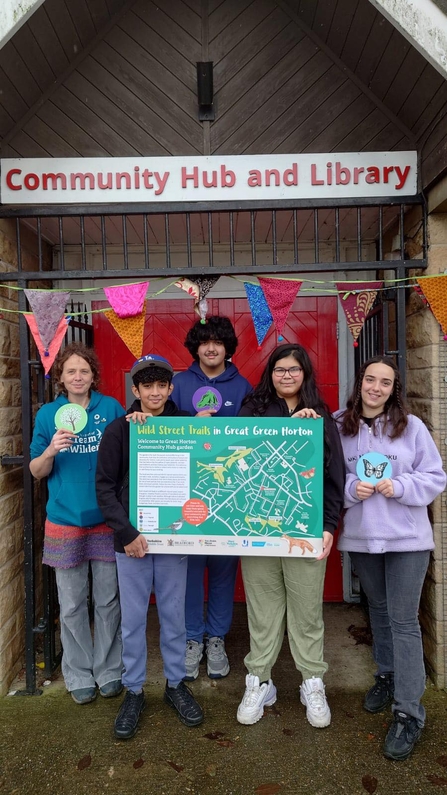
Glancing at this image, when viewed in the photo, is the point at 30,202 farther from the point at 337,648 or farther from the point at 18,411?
the point at 337,648

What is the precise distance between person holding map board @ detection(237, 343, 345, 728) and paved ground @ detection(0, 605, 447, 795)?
15 cm

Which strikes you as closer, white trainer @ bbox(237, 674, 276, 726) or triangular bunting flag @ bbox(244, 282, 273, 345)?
white trainer @ bbox(237, 674, 276, 726)

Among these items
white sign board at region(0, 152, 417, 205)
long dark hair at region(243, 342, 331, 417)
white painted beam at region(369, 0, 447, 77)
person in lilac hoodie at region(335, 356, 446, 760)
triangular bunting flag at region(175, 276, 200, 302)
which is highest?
white painted beam at region(369, 0, 447, 77)

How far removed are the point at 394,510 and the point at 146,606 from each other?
4.91 ft

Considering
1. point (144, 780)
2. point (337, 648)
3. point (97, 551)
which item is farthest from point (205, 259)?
point (144, 780)

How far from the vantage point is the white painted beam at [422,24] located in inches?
94.8

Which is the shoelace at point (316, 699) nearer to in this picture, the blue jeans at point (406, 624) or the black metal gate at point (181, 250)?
the blue jeans at point (406, 624)

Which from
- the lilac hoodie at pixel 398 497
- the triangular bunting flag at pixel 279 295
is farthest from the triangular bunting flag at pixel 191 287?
the lilac hoodie at pixel 398 497

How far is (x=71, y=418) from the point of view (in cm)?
282

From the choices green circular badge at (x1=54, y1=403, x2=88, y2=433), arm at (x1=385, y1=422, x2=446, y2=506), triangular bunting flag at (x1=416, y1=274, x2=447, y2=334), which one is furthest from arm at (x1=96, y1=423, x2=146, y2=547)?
triangular bunting flag at (x1=416, y1=274, x2=447, y2=334)

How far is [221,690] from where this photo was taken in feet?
10.2

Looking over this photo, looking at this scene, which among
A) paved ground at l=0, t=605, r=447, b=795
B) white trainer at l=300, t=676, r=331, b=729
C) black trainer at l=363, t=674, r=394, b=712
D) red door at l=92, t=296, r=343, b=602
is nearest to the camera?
paved ground at l=0, t=605, r=447, b=795

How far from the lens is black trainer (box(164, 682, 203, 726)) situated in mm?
2770

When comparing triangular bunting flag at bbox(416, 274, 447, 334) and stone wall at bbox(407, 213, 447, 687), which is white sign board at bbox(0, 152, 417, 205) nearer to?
stone wall at bbox(407, 213, 447, 687)
